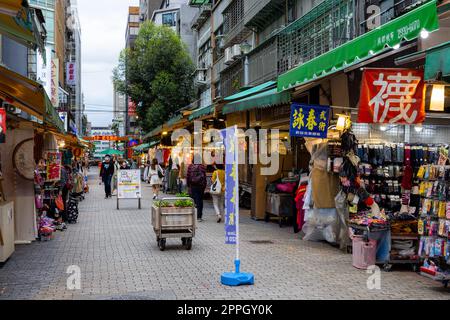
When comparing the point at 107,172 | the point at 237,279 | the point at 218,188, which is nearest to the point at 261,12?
the point at 218,188

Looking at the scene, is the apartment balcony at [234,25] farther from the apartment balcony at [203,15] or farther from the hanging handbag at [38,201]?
the hanging handbag at [38,201]

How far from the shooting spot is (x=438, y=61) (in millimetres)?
7375

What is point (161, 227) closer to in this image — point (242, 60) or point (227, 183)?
point (227, 183)

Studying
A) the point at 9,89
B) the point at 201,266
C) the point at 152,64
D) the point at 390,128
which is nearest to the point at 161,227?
the point at 201,266

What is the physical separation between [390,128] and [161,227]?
5693 millimetres

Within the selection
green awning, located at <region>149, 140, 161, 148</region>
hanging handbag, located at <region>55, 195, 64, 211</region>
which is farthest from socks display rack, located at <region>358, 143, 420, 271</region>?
green awning, located at <region>149, 140, 161, 148</region>

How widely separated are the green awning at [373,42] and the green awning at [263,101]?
1.12 m

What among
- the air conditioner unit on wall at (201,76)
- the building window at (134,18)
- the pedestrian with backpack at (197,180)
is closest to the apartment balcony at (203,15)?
the air conditioner unit on wall at (201,76)

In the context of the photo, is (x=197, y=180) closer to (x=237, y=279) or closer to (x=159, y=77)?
(x=237, y=279)

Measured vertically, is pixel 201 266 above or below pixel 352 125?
below

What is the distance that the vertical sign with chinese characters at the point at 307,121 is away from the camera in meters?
12.4

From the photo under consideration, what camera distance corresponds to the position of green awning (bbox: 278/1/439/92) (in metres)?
7.27

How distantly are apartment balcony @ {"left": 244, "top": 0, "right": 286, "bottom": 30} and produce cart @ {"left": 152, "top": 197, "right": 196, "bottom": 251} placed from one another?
42.5ft

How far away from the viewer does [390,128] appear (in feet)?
41.7
